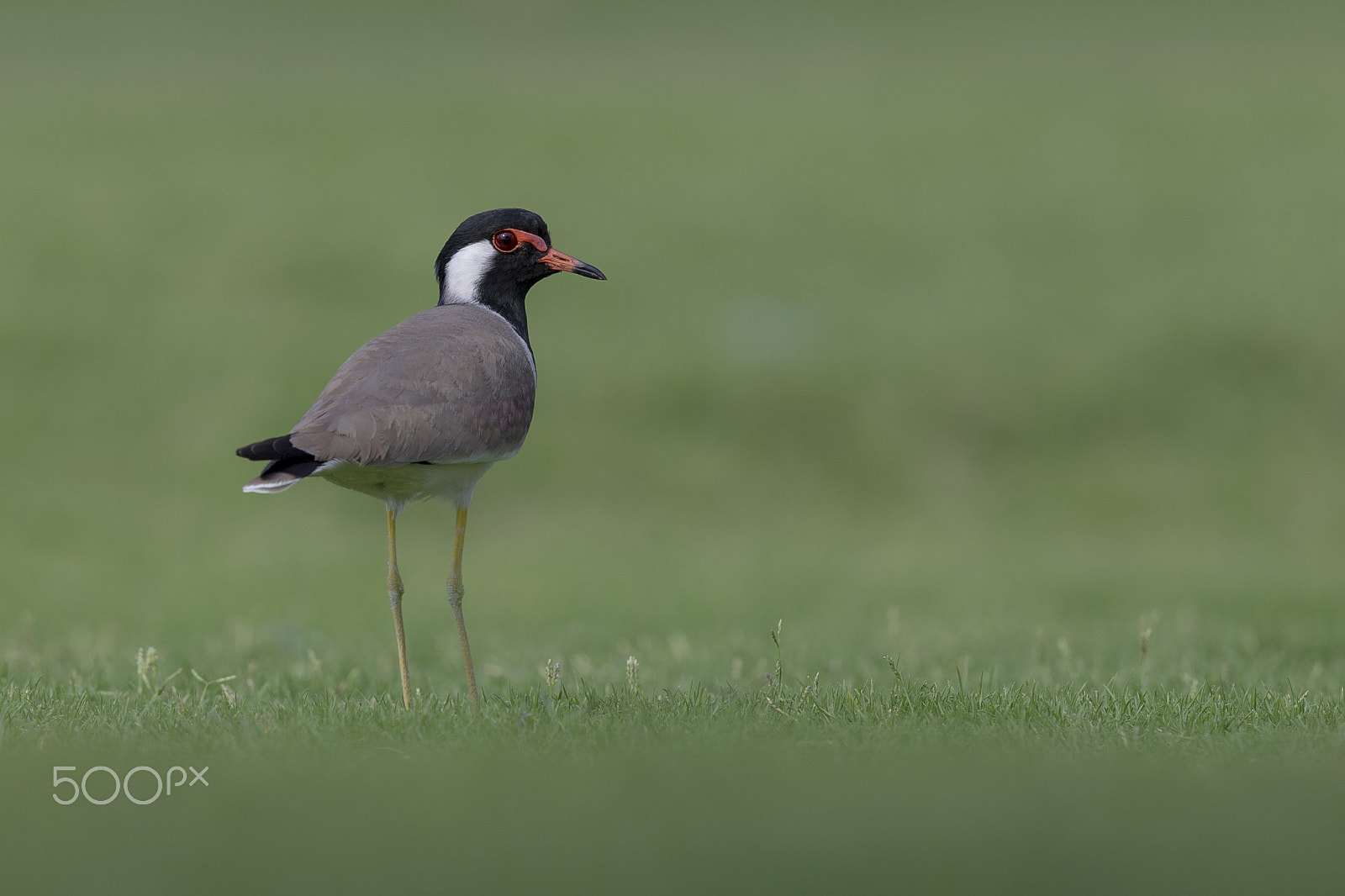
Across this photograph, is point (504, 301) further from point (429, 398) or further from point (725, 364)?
point (725, 364)

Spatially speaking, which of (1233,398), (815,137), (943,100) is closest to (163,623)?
(1233,398)

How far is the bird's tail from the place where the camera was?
6348mm

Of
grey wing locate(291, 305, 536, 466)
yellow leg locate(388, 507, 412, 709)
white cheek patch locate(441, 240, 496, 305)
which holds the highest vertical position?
white cheek patch locate(441, 240, 496, 305)

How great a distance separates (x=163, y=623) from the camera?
12.9 metres

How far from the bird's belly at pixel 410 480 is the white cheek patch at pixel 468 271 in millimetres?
1065

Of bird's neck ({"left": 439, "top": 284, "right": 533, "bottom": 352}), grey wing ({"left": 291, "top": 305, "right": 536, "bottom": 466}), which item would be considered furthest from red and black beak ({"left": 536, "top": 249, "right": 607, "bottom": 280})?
grey wing ({"left": 291, "top": 305, "right": 536, "bottom": 466})

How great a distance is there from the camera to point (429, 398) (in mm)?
7000

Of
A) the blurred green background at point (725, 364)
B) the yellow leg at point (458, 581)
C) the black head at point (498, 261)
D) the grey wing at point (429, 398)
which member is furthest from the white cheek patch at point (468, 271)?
the blurred green background at point (725, 364)

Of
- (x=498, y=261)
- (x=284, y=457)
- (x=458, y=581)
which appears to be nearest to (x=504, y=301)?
(x=498, y=261)

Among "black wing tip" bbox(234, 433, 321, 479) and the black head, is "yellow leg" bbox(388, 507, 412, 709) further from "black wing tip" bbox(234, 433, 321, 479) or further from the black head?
the black head

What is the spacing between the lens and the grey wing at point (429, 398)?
6.74 metres

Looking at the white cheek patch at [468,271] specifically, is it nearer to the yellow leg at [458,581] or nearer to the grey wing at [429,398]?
the grey wing at [429,398]

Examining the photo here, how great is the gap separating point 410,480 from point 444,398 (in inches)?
18.0

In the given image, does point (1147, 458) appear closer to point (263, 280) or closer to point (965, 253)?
point (965, 253)
